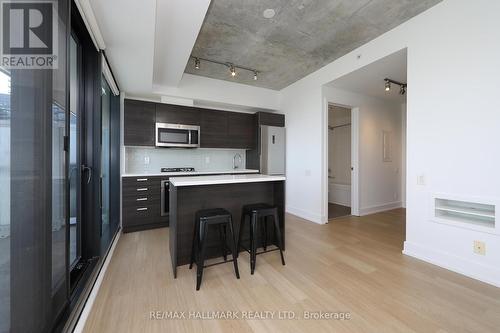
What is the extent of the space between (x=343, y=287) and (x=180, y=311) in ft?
4.70

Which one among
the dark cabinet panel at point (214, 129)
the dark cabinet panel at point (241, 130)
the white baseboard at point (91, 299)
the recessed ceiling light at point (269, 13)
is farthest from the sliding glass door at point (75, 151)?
the dark cabinet panel at point (241, 130)

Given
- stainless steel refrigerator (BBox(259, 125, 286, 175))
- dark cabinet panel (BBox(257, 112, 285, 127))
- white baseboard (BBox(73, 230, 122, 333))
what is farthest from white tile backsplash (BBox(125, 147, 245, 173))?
white baseboard (BBox(73, 230, 122, 333))

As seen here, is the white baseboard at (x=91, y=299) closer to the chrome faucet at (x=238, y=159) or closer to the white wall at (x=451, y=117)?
the chrome faucet at (x=238, y=159)

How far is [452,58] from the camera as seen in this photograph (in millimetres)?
2189

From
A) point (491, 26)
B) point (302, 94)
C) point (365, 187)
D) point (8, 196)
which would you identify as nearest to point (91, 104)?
point (8, 196)

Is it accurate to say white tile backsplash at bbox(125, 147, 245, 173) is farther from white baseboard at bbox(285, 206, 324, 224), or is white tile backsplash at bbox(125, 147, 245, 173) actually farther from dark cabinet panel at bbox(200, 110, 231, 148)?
white baseboard at bbox(285, 206, 324, 224)

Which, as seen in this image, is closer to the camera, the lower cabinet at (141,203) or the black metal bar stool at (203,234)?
the black metal bar stool at (203,234)

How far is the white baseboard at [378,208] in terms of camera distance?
4427 mm

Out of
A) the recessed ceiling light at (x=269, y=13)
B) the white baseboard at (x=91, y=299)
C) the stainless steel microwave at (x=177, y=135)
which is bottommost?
the white baseboard at (x=91, y=299)

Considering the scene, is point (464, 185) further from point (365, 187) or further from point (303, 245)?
point (365, 187)

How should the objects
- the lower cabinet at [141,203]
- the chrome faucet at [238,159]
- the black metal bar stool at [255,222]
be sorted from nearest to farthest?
the black metal bar stool at [255,222]
the lower cabinet at [141,203]
the chrome faucet at [238,159]

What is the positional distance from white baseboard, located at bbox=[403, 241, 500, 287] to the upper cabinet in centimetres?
329

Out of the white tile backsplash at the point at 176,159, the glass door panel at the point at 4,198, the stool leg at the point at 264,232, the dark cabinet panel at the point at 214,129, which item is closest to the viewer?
the glass door panel at the point at 4,198

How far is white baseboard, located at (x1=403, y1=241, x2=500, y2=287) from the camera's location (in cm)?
193
